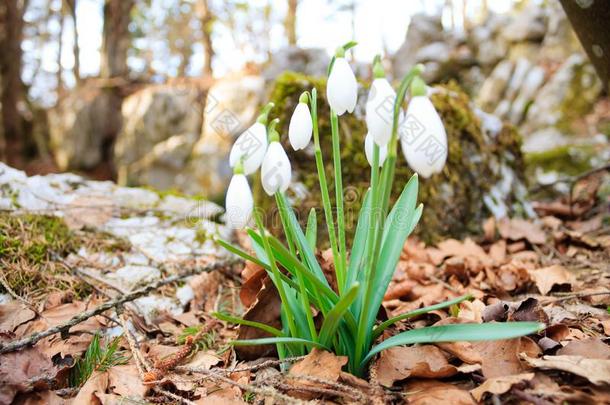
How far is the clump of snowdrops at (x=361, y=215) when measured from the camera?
827 millimetres

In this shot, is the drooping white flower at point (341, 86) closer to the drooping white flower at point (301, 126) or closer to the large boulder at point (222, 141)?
the drooping white flower at point (301, 126)

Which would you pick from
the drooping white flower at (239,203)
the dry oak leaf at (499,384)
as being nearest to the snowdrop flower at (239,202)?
the drooping white flower at (239,203)

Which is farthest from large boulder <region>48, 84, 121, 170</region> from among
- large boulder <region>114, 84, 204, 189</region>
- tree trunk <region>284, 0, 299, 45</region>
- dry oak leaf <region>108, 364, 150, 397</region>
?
dry oak leaf <region>108, 364, 150, 397</region>

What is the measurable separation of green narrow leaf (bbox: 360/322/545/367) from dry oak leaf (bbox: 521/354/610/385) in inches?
5.8

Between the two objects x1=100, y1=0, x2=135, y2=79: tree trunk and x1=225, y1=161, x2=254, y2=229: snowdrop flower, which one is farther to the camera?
x1=100, y1=0, x2=135, y2=79: tree trunk

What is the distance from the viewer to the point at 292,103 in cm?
245

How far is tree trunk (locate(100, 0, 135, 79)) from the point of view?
9.80 m

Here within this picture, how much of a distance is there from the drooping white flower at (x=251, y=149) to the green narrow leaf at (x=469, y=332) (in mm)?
548

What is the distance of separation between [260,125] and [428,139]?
42 centimetres

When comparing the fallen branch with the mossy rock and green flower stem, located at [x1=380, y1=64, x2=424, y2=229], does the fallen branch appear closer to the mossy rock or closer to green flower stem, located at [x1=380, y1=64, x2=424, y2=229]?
the mossy rock

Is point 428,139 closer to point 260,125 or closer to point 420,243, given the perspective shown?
point 260,125

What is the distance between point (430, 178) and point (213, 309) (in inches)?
57.1

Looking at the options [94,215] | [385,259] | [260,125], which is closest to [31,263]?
[94,215]

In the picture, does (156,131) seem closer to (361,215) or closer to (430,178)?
(430,178)
